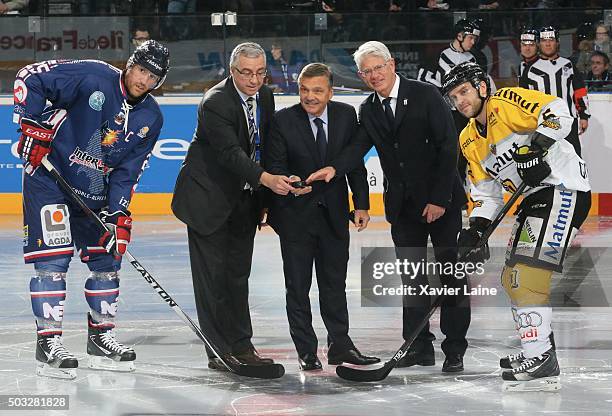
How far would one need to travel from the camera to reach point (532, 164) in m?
4.74

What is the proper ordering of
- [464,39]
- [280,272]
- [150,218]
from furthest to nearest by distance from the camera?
[150,218] < [464,39] < [280,272]

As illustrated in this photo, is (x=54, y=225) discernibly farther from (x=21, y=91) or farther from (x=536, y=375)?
(x=536, y=375)

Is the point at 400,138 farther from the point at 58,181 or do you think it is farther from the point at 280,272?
the point at 280,272

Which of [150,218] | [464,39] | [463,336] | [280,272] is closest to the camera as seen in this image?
[463,336]

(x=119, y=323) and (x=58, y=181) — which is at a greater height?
(x=58, y=181)

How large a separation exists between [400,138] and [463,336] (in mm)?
897

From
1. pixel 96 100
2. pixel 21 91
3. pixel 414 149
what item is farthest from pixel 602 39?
pixel 21 91

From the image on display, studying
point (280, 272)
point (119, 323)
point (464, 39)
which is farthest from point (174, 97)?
point (119, 323)

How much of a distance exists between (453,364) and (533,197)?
804 millimetres

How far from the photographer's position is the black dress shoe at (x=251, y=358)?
5.21 m

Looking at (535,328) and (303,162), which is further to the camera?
(303,162)

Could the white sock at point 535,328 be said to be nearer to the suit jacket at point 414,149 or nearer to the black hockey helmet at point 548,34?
the suit jacket at point 414,149

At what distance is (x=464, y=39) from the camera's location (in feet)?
33.2

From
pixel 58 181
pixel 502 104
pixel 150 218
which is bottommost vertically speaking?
pixel 150 218
